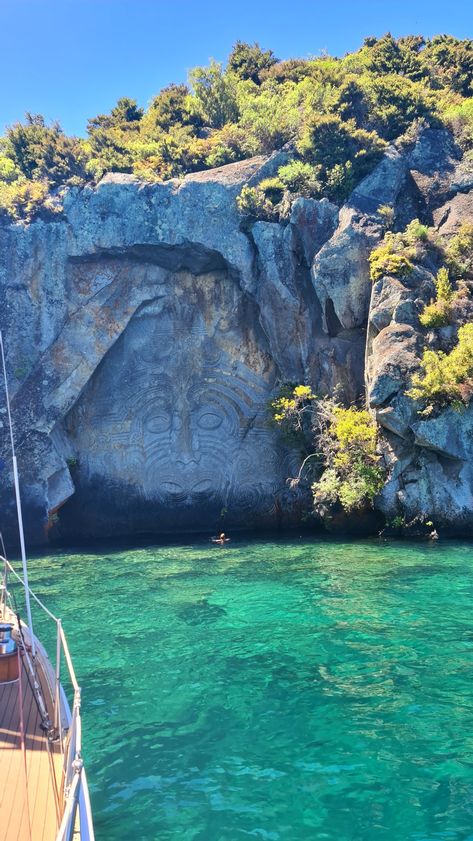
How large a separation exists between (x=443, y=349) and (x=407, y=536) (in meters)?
5.84

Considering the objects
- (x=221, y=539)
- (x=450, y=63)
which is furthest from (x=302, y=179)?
(x=221, y=539)

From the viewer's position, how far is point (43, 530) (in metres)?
22.7

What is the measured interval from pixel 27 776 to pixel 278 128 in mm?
25520

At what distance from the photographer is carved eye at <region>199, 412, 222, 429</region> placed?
2488 centimetres

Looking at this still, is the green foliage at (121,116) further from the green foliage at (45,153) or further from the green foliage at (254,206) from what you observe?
the green foliage at (254,206)

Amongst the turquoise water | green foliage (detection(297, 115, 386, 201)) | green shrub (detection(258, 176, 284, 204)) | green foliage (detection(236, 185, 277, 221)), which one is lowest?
the turquoise water

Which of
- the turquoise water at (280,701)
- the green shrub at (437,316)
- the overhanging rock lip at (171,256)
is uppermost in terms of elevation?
the overhanging rock lip at (171,256)

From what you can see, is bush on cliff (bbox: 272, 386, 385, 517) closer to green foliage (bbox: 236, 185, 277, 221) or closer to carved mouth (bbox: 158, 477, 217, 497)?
carved mouth (bbox: 158, 477, 217, 497)

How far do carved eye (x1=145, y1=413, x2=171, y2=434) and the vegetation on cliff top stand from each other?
8.30 meters

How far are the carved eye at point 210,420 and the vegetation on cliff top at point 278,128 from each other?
768 centimetres

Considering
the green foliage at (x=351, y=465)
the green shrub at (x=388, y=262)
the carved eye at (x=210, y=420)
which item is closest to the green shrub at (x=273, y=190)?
→ the green shrub at (x=388, y=262)

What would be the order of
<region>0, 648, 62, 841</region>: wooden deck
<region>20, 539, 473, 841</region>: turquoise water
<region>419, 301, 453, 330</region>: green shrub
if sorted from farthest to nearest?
<region>419, 301, 453, 330</region>: green shrub < <region>20, 539, 473, 841</region>: turquoise water < <region>0, 648, 62, 841</region>: wooden deck

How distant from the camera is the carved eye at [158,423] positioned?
2497cm

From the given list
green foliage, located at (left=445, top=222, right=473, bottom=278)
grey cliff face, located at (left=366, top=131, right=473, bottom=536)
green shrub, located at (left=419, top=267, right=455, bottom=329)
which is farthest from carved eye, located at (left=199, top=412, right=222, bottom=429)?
green foliage, located at (left=445, top=222, right=473, bottom=278)
